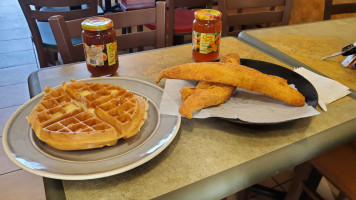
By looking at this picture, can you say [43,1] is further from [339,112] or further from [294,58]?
[339,112]

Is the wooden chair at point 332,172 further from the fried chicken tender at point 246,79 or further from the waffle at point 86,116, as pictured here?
the waffle at point 86,116

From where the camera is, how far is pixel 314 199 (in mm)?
1360

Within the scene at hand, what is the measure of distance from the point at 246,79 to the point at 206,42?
1.03ft

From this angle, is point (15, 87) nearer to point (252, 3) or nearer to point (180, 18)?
point (180, 18)

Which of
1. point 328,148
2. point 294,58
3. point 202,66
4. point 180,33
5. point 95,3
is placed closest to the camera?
point 328,148

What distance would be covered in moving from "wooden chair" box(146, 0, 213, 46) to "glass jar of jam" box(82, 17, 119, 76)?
1303 millimetres

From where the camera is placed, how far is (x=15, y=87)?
9.10ft

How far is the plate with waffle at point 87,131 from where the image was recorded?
2.18 feet

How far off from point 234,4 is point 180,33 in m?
0.80

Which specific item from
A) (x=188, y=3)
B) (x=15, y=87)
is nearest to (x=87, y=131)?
(x=188, y=3)

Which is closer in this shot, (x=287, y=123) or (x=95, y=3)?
(x=287, y=123)

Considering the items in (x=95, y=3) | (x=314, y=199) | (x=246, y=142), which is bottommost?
(x=314, y=199)

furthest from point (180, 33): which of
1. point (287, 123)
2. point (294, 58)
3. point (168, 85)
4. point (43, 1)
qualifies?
point (287, 123)

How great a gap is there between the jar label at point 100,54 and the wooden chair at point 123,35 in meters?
A: 0.27
